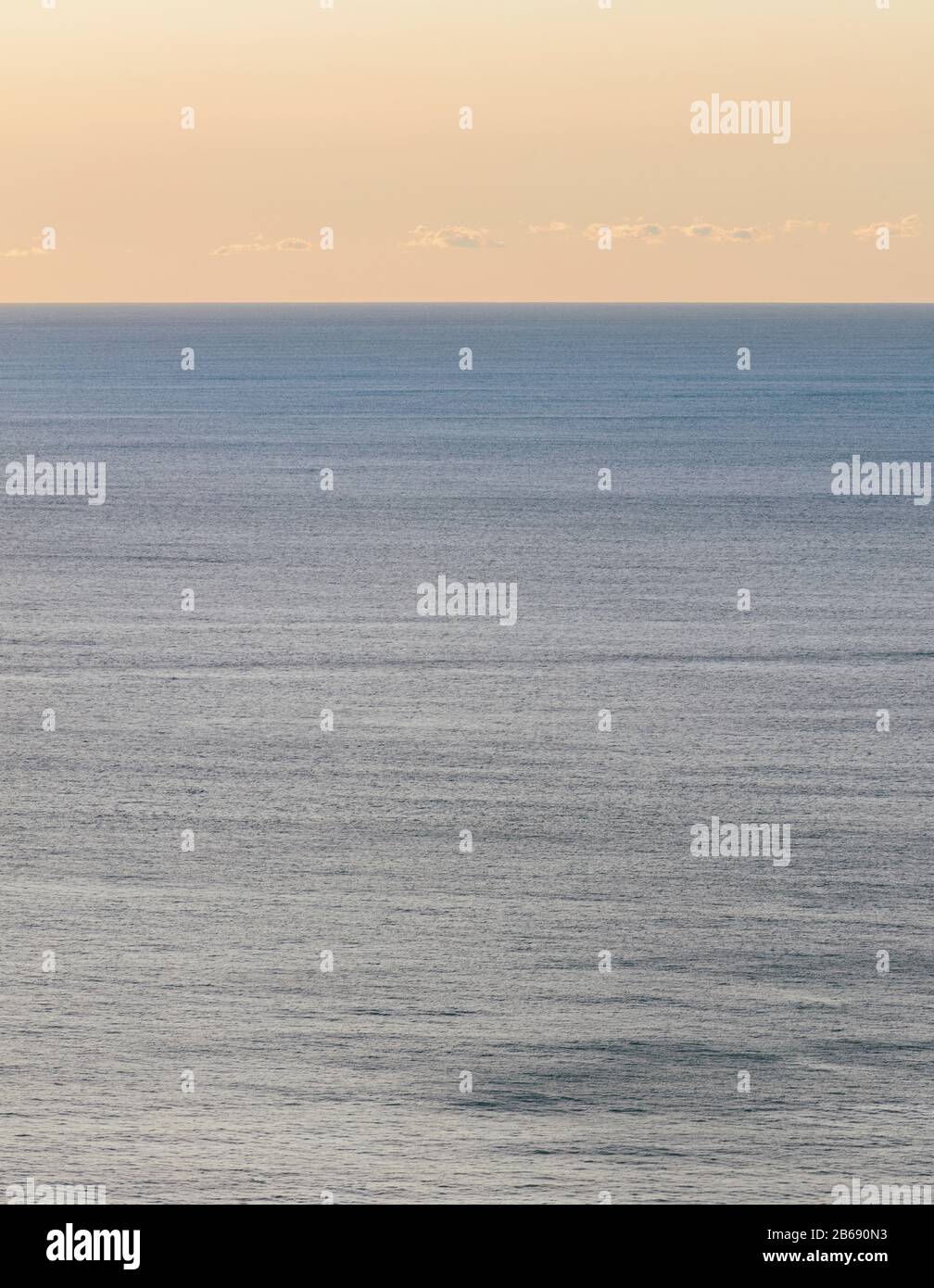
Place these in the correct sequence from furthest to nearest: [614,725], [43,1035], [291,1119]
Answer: [614,725]
[43,1035]
[291,1119]

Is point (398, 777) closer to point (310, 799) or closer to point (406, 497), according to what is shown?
point (310, 799)

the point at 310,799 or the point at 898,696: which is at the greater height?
the point at 898,696

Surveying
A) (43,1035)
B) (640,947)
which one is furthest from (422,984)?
(43,1035)

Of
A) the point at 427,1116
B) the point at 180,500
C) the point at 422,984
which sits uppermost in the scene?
the point at 180,500

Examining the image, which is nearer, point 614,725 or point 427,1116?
point 427,1116

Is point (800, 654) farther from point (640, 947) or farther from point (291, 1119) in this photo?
point (291, 1119)
